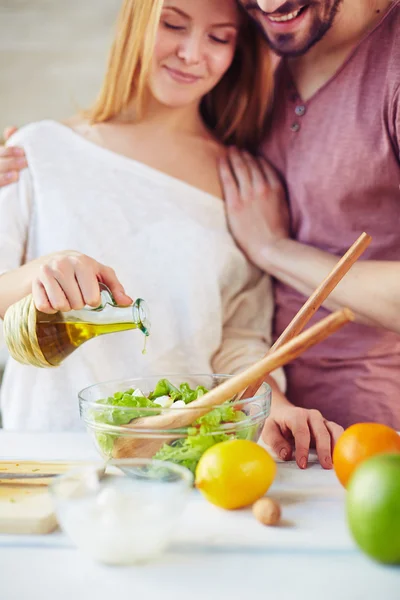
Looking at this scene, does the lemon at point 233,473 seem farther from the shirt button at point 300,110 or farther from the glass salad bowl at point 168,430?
the shirt button at point 300,110

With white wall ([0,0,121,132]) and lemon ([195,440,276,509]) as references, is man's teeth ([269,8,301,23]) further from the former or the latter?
lemon ([195,440,276,509])

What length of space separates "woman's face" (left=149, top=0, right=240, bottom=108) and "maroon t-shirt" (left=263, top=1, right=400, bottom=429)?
0.52 feet

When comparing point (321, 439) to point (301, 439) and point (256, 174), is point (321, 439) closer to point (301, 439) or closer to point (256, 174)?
Result: point (301, 439)

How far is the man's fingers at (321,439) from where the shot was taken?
1.01m

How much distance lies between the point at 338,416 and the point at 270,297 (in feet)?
1.01

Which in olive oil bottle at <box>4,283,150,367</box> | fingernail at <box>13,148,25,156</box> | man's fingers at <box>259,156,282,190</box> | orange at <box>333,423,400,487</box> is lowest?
orange at <box>333,423,400,487</box>

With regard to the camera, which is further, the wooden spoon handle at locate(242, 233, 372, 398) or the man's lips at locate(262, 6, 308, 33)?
the man's lips at locate(262, 6, 308, 33)

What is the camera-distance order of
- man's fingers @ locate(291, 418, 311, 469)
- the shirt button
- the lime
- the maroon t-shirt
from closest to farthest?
the lime → man's fingers @ locate(291, 418, 311, 469) → the maroon t-shirt → the shirt button

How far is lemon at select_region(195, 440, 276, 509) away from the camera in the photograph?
2.56 ft

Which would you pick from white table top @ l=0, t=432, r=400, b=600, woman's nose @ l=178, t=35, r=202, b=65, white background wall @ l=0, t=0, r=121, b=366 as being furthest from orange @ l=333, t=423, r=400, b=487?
white background wall @ l=0, t=0, r=121, b=366

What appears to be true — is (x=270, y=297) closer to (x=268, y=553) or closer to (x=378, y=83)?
(x=378, y=83)

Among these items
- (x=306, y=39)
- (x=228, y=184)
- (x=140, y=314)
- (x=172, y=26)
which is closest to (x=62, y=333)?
(x=140, y=314)

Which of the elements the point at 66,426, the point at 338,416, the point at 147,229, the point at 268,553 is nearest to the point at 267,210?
the point at 147,229

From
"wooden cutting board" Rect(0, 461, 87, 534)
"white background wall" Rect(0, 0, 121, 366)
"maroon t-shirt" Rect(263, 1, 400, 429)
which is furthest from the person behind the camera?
"white background wall" Rect(0, 0, 121, 366)
